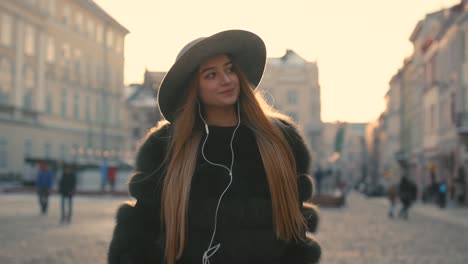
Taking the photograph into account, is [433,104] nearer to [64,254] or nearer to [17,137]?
[17,137]

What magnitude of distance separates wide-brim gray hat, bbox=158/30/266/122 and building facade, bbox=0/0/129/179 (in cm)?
4620

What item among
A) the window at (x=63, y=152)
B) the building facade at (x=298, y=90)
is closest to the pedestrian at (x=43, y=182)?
the window at (x=63, y=152)

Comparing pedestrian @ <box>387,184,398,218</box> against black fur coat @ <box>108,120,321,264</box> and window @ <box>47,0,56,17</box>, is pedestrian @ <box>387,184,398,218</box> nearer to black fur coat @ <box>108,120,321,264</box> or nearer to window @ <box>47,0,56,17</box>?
black fur coat @ <box>108,120,321,264</box>

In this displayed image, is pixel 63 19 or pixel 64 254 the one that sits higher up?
pixel 63 19

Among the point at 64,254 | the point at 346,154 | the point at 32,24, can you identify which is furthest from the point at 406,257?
the point at 346,154

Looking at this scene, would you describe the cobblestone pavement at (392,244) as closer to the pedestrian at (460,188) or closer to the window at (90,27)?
the pedestrian at (460,188)

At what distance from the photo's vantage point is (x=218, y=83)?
3.32 m

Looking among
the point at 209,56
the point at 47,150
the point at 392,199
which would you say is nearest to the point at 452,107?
the point at 392,199

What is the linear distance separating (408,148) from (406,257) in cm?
5545

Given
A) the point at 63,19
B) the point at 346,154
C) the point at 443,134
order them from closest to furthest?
1. the point at 443,134
2. the point at 63,19
3. the point at 346,154

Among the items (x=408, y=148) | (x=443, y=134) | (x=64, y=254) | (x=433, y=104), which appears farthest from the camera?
(x=408, y=148)

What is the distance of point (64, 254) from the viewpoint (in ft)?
36.4

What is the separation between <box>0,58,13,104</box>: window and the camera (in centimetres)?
4797

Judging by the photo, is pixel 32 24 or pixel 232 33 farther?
pixel 32 24
